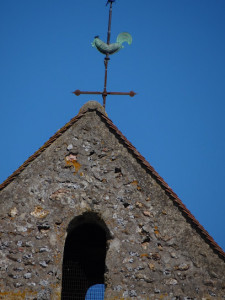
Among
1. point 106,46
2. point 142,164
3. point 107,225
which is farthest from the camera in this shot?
point 106,46

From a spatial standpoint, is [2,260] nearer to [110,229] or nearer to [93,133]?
[110,229]

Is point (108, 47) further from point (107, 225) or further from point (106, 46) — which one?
point (107, 225)

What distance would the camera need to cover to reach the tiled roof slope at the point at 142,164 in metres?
11.4

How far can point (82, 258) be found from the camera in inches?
528

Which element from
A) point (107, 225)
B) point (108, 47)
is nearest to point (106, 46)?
point (108, 47)

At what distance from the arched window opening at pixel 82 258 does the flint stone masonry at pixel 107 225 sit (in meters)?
0.66

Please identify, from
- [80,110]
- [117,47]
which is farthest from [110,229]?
[117,47]

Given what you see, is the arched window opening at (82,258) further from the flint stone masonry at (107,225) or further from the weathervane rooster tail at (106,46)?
the weathervane rooster tail at (106,46)

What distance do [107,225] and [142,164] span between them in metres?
1.27

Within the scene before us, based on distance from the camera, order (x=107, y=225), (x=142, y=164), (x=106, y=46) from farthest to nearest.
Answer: (x=106, y=46) < (x=142, y=164) < (x=107, y=225)

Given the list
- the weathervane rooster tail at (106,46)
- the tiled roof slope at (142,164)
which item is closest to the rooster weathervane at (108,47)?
the weathervane rooster tail at (106,46)

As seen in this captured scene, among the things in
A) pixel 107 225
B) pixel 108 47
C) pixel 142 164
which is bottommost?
pixel 107 225

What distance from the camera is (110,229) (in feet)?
37.3

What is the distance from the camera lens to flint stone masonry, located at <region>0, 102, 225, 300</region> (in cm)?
1094
